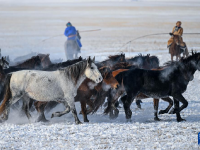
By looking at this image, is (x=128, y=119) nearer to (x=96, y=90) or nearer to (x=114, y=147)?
(x=96, y=90)

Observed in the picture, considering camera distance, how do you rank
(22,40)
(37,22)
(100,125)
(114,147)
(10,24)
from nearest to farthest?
(114,147), (100,125), (22,40), (10,24), (37,22)

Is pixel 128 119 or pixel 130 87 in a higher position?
pixel 130 87

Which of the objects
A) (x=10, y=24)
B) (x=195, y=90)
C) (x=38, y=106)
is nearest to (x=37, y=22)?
(x=10, y=24)

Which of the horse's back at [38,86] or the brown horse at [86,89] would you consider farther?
the brown horse at [86,89]

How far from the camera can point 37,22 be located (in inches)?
2192

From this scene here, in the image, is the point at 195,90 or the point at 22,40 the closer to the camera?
the point at 195,90

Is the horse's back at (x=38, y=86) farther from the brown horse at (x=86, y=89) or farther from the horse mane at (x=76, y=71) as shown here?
the brown horse at (x=86, y=89)

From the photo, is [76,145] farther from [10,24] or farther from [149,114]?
[10,24]

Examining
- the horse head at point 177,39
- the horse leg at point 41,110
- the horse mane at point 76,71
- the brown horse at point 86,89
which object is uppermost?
the horse head at point 177,39

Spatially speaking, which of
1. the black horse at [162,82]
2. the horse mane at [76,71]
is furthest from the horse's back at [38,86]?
the black horse at [162,82]

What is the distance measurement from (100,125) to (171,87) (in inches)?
69.1

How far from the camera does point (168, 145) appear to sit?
5.81m

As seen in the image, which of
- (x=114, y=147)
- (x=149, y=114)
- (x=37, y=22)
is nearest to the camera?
(x=114, y=147)

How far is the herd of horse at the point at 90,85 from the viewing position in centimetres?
734
